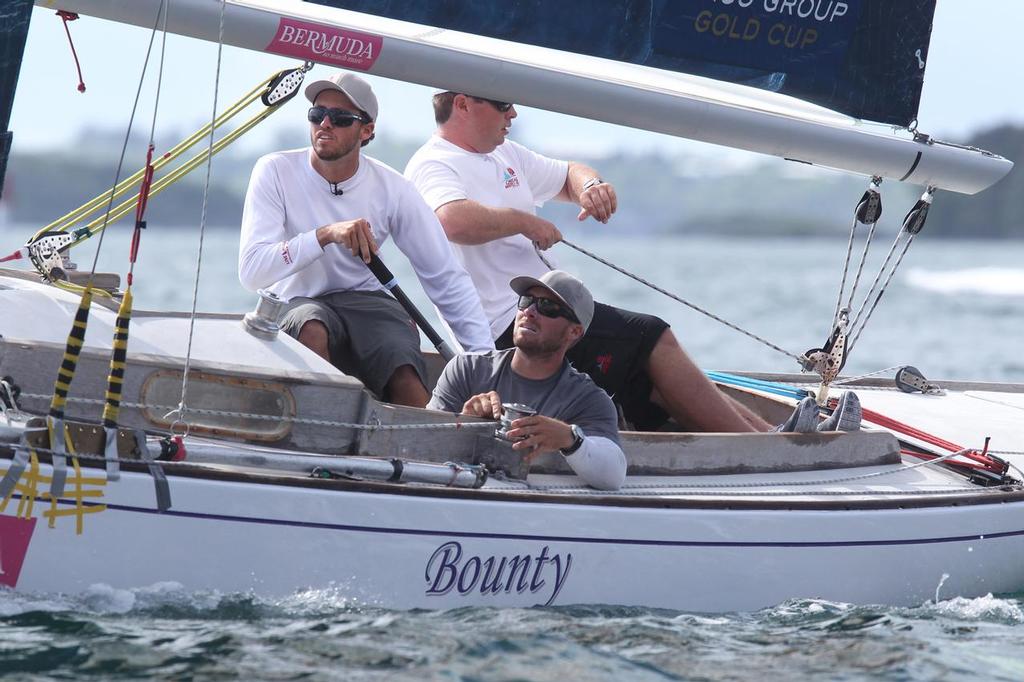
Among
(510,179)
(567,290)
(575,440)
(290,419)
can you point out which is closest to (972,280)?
(510,179)

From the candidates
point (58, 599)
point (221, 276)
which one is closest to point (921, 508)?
point (58, 599)

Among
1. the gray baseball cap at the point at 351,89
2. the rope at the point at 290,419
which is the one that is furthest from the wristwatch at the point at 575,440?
the gray baseball cap at the point at 351,89

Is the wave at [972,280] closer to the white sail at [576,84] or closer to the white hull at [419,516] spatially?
the white sail at [576,84]

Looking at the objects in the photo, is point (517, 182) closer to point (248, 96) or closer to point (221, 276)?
point (248, 96)

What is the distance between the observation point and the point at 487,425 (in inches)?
179

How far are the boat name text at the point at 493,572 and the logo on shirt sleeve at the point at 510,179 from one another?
1.88m

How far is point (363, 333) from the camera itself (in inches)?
201

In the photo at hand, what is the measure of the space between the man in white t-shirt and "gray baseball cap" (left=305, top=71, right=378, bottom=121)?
409 millimetres

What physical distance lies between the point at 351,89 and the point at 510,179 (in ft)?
3.18

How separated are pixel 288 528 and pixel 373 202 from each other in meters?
1.54

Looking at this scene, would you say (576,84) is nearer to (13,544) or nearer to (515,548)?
(515,548)

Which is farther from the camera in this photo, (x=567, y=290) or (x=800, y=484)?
(x=800, y=484)

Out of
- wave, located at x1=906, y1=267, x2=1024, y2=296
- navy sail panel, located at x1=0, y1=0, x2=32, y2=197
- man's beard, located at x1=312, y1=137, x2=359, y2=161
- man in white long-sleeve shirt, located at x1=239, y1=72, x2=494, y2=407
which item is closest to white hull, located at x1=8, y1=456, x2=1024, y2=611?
man in white long-sleeve shirt, located at x1=239, y1=72, x2=494, y2=407

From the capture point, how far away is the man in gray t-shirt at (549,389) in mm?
4520
